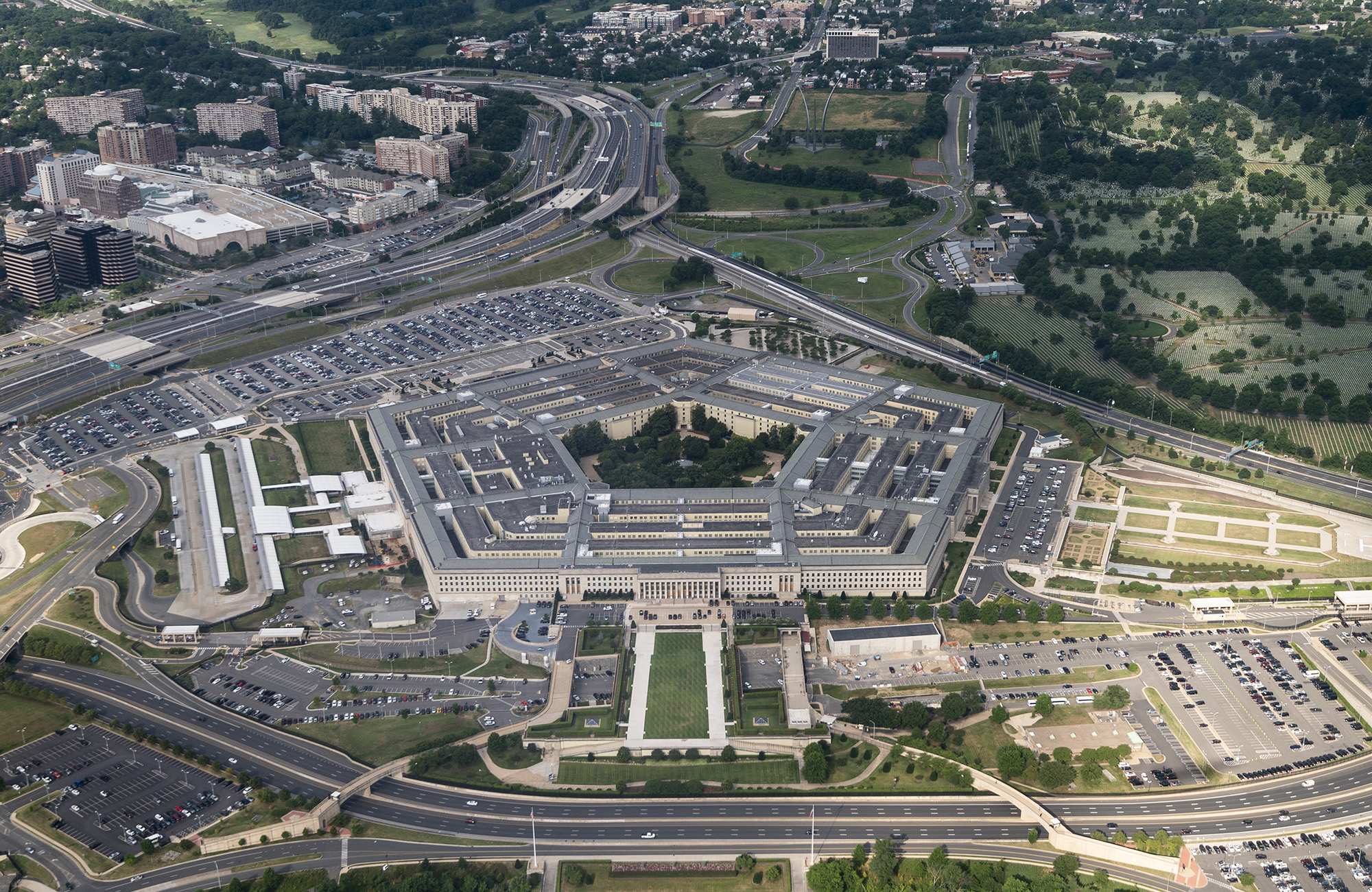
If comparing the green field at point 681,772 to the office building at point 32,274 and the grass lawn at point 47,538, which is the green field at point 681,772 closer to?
the grass lawn at point 47,538

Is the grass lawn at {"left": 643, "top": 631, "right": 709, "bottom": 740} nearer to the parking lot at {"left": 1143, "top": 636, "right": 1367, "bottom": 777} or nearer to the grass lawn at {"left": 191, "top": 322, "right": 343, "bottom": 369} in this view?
the parking lot at {"left": 1143, "top": 636, "right": 1367, "bottom": 777}

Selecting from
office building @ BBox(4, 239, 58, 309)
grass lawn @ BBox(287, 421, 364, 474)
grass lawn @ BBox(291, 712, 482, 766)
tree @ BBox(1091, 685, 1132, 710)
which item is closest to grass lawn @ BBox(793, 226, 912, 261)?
grass lawn @ BBox(287, 421, 364, 474)

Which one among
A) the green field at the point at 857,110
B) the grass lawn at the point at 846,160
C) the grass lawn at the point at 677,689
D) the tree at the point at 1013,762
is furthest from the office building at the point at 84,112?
the tree at the point at 1013,762

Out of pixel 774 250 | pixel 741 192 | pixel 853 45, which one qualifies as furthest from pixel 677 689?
pixel 853 45

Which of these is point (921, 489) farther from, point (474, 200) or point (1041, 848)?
point (474, 200)

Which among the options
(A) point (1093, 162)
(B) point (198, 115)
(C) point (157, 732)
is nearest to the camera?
(C) point (157, 732)

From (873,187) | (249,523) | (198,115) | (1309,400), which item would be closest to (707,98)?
(873,187)
